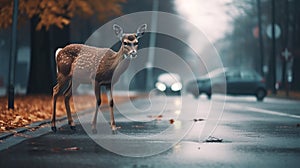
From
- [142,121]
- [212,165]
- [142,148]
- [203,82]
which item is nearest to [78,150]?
[142,148]

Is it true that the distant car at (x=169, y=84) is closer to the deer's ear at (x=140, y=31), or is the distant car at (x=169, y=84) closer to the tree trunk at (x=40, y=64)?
the tree trunk at (x=40, y=64)

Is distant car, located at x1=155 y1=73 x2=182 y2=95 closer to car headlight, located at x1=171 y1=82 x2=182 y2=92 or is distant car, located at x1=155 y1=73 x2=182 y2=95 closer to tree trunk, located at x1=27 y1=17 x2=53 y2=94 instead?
car headlight, located at x1=171 y1=82 x2=182 y2=92

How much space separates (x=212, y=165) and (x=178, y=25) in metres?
76.1

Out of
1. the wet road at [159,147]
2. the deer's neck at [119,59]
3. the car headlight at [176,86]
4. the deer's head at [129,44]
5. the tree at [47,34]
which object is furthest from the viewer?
the car headlight at [176,86]

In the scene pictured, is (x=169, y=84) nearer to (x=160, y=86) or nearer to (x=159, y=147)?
(x=160, y=86)

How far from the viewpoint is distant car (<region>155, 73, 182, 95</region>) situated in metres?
51.1

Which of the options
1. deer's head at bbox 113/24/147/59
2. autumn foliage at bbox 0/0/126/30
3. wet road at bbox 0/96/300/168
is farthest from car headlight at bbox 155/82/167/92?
deer's head at bbox 113/24/147/59

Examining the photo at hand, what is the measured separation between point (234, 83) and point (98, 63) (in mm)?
28005

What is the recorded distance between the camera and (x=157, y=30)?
8081 cm

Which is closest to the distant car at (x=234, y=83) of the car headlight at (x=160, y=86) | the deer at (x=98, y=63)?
the car headlight at (x=160, y=86)

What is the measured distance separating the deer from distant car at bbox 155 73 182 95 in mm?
35933

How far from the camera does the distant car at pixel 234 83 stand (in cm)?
4088

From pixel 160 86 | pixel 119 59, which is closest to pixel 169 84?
pixel 160 86

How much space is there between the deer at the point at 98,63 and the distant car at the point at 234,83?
26.7 m
